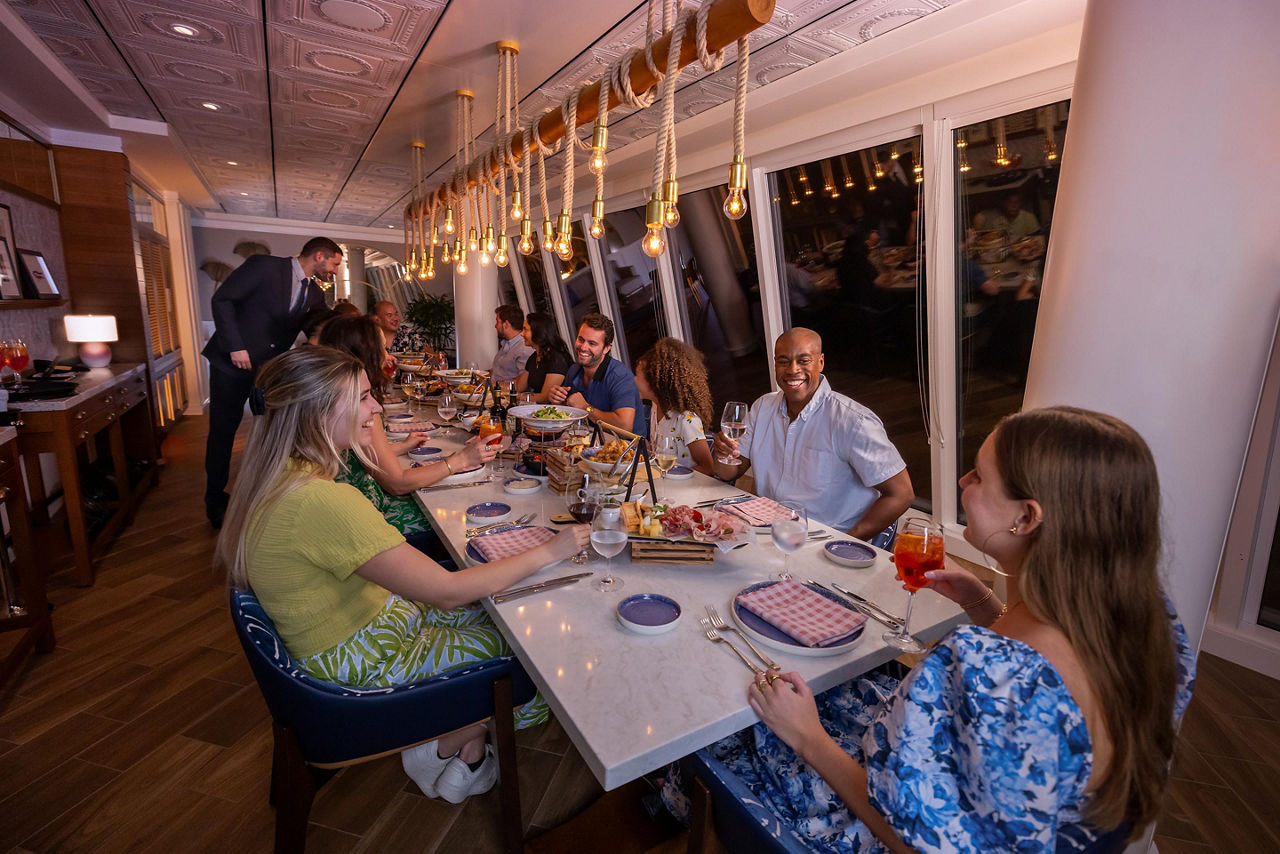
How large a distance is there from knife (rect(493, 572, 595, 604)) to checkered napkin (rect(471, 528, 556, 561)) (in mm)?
154

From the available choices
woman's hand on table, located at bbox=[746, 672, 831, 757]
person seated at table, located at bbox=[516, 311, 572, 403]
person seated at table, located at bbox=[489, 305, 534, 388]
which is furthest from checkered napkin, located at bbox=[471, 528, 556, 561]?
person seated at table, located at bbox=[489, 305, 534, 388]

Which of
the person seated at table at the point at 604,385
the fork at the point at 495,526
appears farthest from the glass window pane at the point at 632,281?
the fork at the point at 495,526

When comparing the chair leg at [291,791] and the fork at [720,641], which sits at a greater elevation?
the fork at [720,641]

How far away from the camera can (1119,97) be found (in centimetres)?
146

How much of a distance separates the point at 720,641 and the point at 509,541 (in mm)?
733

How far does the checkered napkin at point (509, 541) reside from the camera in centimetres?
166

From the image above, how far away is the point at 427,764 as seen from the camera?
6.16 feet

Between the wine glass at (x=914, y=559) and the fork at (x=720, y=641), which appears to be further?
the wine glass at (x=914, y=559)

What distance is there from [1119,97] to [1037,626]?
1.33m

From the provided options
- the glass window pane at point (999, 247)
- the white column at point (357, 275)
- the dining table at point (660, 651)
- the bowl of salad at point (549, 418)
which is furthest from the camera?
the white column at point (357, 275)

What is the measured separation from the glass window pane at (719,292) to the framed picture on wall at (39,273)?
4.91m

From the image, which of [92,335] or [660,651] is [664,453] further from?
[92,335]

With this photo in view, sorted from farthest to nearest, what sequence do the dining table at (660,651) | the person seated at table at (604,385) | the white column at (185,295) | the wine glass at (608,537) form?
the white column at (185,295) < the person seated at table at (604,385) < the wine glass at (608,537) < the dining table at (660,651)

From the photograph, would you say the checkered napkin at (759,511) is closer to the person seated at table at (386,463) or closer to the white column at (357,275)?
the person seated at table at (386,463)
